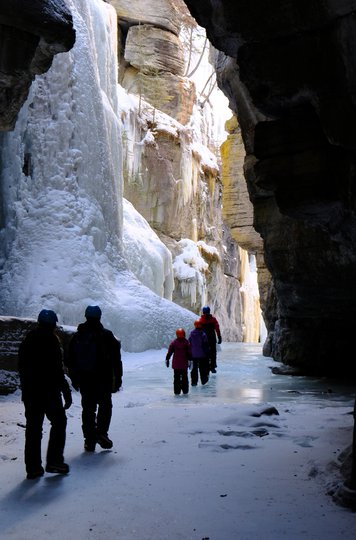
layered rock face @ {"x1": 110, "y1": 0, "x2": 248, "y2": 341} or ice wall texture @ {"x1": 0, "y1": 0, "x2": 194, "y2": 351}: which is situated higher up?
layered rock face @ {"x1": 110, "y1": 0, "x2": 248, "y2": 341}

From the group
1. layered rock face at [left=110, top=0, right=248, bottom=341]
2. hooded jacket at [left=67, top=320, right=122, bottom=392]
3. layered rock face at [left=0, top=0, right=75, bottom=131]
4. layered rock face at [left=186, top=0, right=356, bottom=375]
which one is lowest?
hooded jacket at [left=67, top=320, right=122, bottom=392]

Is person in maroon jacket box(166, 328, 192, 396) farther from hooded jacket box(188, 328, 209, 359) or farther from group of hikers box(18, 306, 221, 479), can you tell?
group of hikers box(18, 306, 221, 479)

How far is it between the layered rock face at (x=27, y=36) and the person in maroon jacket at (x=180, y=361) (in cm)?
460

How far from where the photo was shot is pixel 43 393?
441cm

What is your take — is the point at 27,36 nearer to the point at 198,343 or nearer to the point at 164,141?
the point at 198,343

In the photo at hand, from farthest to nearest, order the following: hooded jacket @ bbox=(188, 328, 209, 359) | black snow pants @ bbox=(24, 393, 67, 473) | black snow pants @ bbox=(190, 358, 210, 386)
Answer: black snow pants @ bbox=(190, 358, 210, 386) < hooded jacket @ bbox=(188, 328, 209, 359) < black snow pants @ bbox=(24, 393, 67, 473)

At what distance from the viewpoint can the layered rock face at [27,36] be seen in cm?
516

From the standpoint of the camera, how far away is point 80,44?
61.7ft

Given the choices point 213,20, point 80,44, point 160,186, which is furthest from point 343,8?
point 160,186

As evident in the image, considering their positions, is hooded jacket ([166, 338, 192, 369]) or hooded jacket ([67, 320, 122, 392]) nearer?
hooded jacket ([67, 320, 122, 392])

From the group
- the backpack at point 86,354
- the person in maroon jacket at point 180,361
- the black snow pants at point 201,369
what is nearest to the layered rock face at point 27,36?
the backpack at point 86,354

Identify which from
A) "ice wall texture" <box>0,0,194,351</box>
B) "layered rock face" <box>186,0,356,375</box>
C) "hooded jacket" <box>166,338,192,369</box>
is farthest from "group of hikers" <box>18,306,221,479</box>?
"ice wall texture" <box>0,0,194,351</box>

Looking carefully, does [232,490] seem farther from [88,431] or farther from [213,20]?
[213,20]

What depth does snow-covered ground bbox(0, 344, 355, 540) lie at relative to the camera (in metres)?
3.28
